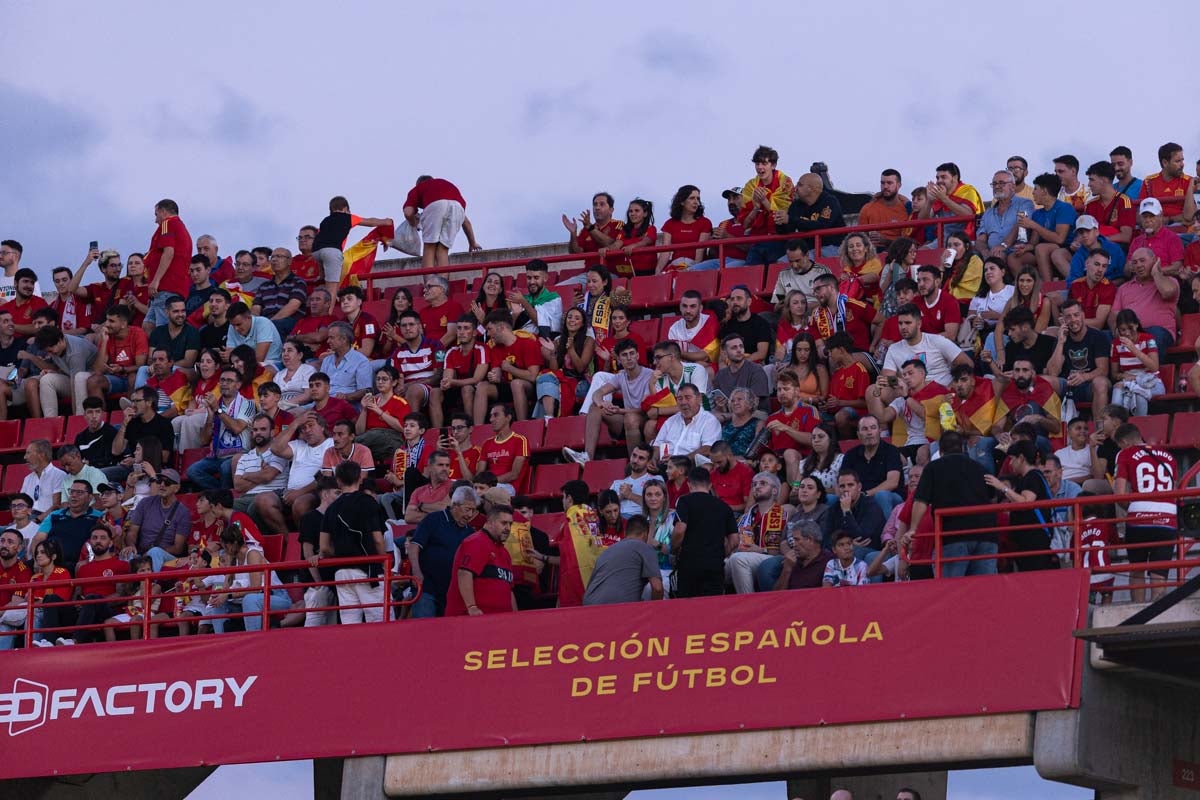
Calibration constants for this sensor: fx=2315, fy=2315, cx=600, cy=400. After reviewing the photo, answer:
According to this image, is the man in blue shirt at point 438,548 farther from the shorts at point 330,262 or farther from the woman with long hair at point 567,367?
the shorts at point 330,262

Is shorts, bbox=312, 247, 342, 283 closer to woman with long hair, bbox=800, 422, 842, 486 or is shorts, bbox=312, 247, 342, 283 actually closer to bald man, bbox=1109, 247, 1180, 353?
woman with long hair, bbox=800, 422, 842, 486

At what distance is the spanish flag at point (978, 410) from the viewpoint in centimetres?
1714

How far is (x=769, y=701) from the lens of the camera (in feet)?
50.3

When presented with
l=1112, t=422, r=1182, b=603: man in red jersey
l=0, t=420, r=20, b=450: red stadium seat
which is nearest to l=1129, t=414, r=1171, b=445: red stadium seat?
l=1112, t=422, r=1182, b=603: man in red jersey

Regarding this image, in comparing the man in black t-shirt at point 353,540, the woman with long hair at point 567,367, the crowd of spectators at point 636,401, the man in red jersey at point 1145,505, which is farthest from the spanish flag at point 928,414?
the man in black t-shirt at point 353,540

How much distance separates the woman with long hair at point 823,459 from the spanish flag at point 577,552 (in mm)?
1676

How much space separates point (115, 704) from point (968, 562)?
6.39 metres

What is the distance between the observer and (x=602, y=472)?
18547 millimetres

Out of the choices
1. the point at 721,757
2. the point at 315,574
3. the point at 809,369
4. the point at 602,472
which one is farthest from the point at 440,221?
the point at 721,757

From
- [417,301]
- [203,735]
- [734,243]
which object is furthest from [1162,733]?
[417,301]

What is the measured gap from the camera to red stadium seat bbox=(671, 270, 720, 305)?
21578 millimetres

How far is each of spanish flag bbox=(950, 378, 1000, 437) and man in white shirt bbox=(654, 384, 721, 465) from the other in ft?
6.34

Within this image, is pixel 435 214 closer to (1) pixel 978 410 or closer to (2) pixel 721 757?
(1) pixel 978 410

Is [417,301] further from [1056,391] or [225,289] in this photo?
[1056,391]
